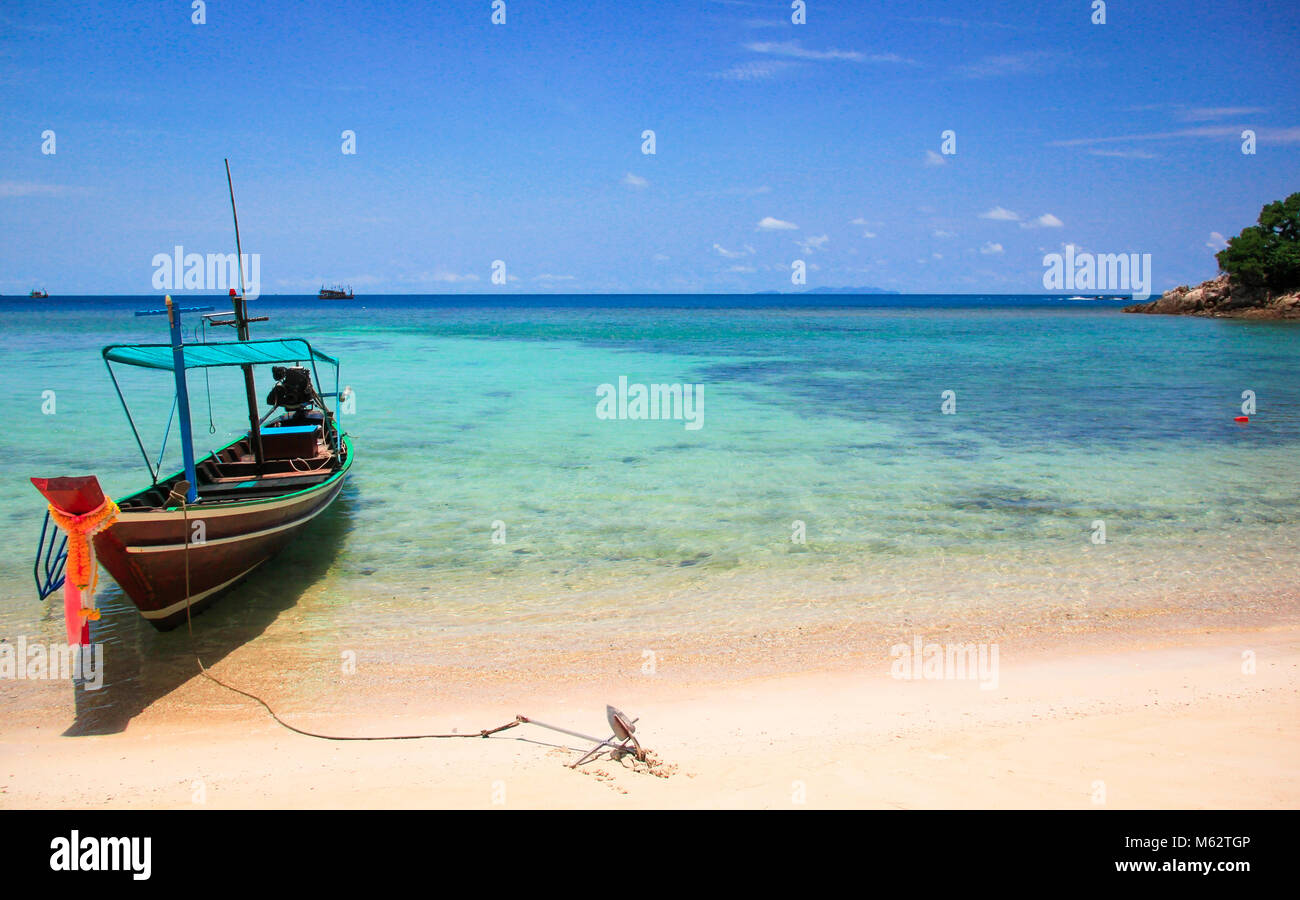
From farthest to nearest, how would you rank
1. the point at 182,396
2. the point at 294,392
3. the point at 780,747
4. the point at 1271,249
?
the point at 1271,249 → the point at 294,392 → the point at 182,396 → the point at 780,747

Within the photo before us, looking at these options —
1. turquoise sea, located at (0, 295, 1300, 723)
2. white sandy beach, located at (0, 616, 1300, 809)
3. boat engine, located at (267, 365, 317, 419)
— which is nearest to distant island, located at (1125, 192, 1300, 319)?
turquoise sea, located at (0, 295, 1300, 723)

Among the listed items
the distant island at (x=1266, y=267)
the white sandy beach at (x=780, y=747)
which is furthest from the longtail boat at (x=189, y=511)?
the distant island at (x=1266, y=267)

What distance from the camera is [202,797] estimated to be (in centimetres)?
454

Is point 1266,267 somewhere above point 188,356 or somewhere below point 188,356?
above

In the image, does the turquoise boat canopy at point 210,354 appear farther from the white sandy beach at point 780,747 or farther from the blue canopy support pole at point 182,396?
the white sandy beach at point 780,747

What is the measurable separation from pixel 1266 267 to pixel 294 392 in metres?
71.3

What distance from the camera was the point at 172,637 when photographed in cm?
710

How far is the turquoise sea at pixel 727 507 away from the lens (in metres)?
7.91

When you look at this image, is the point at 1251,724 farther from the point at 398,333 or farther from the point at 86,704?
the point at 398,333

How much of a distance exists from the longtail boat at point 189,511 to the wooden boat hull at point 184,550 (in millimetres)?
10

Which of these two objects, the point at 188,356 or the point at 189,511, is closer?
the point at 189,511

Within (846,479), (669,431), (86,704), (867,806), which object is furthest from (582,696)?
(669,431)

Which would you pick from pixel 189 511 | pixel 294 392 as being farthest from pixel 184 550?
pixel 294 392

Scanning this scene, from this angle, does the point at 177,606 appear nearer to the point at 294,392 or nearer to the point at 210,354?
the point at 210,354
